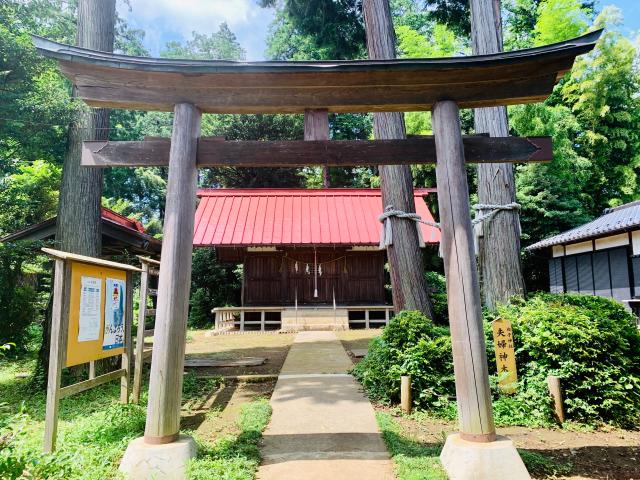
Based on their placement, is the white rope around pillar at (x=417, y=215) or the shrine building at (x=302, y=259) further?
the shrine building at (x=302, y=259)

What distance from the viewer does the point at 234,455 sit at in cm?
359

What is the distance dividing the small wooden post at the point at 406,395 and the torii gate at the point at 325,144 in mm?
1369

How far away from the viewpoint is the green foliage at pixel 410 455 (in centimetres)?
321

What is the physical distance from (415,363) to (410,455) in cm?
157

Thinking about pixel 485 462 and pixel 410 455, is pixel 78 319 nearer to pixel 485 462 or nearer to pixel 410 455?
pixel 410 455

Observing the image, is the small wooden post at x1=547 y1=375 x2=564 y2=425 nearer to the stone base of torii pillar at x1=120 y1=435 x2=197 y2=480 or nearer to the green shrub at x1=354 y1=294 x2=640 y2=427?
the green shrub at x1=354 y1=294 x2=640 y2=427

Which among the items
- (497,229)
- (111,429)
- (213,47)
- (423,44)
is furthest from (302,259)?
(213,47)

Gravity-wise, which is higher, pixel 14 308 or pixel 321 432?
pixel 14 308

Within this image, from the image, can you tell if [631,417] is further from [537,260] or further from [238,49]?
[238,49]

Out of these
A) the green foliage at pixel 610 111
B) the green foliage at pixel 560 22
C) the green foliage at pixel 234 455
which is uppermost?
the green foliage at pixel 560 22

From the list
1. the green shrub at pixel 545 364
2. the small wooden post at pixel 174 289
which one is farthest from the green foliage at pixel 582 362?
the small wooden post at pixel 174 289

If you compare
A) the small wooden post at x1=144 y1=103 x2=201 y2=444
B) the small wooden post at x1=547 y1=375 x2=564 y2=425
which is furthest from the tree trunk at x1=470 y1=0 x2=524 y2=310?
the small wooden post at x1=144 y1=103 x2=201 y2=444

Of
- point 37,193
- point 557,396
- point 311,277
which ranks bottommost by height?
point 557,396

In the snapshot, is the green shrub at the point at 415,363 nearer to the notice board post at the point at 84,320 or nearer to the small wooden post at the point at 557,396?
the small wooden post at the point at 557,396
